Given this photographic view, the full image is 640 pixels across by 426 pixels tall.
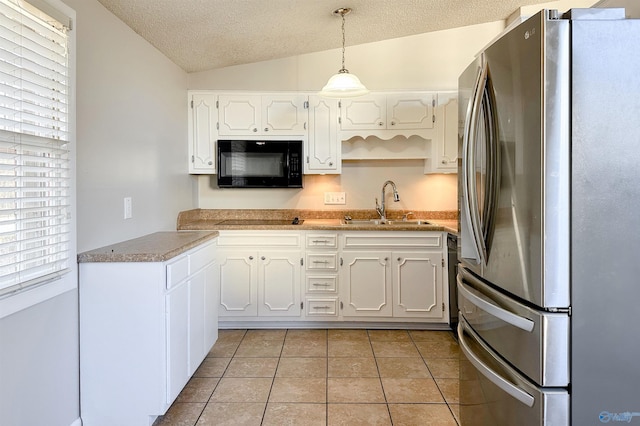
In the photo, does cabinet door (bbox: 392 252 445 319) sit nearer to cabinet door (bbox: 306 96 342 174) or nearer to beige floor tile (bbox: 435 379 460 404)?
beige floor tile (bbox: 435 379 460 404)

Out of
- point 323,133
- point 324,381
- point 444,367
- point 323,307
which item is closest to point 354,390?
point 324,381

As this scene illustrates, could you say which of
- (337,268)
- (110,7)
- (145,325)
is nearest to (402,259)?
(337,268)

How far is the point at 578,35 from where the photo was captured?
1.18 metres

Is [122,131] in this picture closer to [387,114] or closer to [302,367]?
[302,367]

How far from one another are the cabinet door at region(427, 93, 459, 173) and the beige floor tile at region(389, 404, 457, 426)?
6.74ft

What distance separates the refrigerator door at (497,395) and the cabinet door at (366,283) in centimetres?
149

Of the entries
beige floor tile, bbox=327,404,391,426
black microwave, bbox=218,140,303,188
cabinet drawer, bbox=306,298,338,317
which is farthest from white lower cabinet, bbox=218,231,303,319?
beige floor tile, bbox=327,404,391,426

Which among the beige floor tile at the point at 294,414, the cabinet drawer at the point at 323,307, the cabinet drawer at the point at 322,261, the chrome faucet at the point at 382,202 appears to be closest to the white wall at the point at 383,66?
the chrome faucet at the point at 382,202

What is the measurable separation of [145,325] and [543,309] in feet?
5.48

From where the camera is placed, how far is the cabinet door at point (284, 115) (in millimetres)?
3594

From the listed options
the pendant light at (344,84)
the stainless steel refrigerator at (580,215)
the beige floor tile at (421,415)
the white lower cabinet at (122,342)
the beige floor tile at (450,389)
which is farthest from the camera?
the pendant light at (344,84)

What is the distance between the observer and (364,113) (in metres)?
3.59

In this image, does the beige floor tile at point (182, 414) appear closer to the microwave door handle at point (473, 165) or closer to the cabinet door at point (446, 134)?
the microwave door handle at point (473, 165)

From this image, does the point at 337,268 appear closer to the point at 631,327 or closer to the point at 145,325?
the point at 145,325
